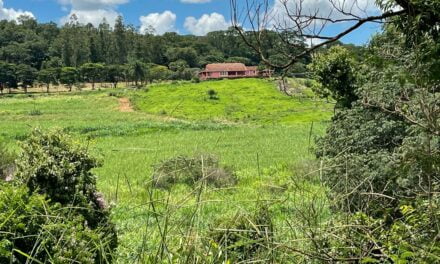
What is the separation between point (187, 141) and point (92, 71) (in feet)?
201

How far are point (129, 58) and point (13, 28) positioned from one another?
34.4 m

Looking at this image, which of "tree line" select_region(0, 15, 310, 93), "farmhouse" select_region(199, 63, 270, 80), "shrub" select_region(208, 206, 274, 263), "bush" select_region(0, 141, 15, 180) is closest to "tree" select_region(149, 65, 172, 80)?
"tree line" select_region(0, 15, 310, 93)

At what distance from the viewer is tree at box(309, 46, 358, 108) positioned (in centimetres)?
1166

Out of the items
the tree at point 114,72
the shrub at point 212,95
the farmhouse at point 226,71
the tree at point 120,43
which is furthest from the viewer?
the tree at point 120,43

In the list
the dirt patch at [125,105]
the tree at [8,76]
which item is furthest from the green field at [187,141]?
the tree at [8,76]

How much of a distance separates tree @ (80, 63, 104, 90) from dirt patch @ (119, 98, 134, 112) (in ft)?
92.4

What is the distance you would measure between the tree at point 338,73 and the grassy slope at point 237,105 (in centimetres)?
2434

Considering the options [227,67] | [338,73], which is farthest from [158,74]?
[338,73]

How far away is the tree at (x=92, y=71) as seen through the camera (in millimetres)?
83500

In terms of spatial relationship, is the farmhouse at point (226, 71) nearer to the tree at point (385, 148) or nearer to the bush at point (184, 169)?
the tree at point (385, 148)

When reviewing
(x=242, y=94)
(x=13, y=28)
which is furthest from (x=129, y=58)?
(x=242, y=94)

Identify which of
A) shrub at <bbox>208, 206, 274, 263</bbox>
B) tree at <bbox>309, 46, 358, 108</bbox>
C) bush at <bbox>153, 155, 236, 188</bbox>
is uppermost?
tree at <bbox>309, 46, 358, 108</bbox>

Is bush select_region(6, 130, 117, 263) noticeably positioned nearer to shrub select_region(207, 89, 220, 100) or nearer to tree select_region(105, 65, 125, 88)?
shrub select_region(207, 89, 220, 100)

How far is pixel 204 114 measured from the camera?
44875 millimetres
